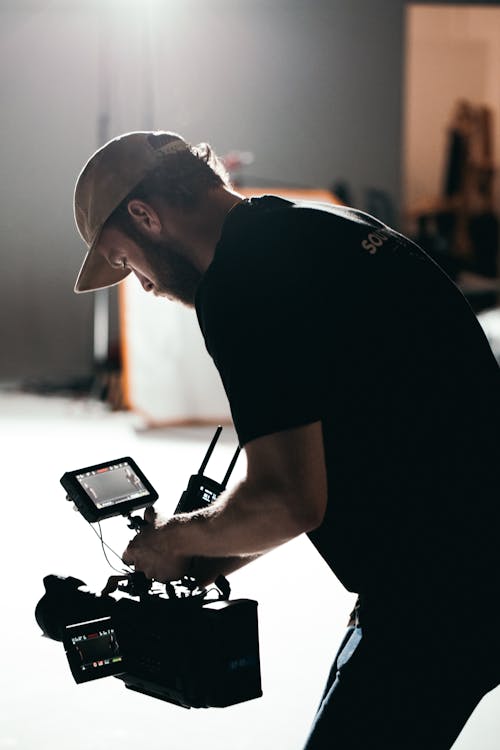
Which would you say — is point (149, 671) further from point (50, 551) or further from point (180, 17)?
point (180, 17)

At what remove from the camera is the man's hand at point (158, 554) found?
127 centimetres

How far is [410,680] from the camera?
1239 millimetres

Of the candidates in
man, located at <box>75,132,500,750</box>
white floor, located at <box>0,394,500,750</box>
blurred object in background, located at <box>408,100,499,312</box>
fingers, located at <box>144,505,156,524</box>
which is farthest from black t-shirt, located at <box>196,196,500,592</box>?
blurred object in background, located at <box>408,100,499,312</box>

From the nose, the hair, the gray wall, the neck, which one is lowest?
the gray wall

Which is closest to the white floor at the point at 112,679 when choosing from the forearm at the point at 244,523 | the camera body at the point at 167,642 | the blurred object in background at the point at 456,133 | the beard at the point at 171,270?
the camera body at the point at 167,642

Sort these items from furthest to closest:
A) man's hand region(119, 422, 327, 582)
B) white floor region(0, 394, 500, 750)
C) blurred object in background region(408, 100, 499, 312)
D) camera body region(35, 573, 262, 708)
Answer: blurred object in background region(408, 100, 499, 312) → white floor region(0, 394, 500, 750) → camera body region(35, 573, 262, 708) → man's hand region(119, 422, 327, 582)

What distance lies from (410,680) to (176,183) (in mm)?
669

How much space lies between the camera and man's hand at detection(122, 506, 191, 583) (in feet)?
4.16

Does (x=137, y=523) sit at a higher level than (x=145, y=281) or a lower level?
lower

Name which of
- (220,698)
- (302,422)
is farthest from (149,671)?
(302,422)

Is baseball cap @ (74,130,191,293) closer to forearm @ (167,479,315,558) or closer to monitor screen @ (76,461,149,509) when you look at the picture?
monitor screen @ (76,461,149,509)

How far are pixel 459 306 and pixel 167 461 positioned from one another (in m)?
3.84

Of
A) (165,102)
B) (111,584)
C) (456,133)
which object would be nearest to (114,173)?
(111,584)

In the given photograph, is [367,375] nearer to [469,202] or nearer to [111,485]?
[111,485]
